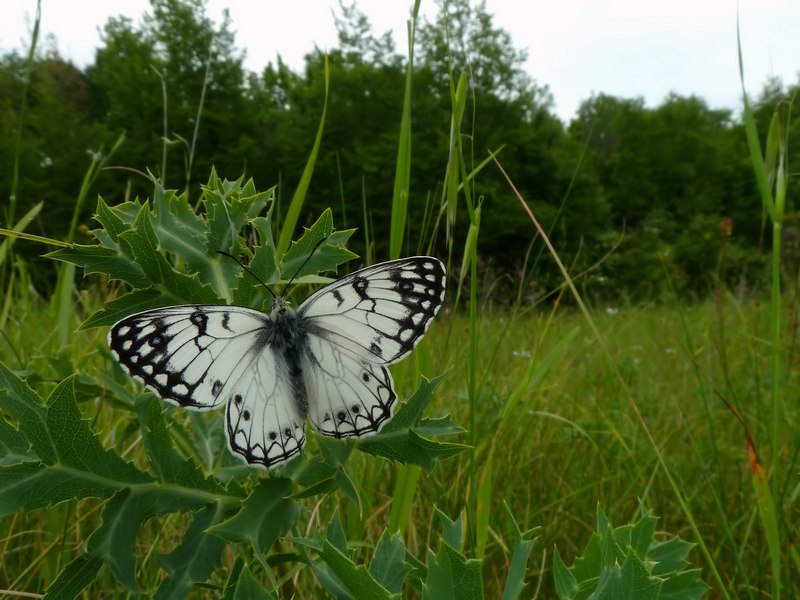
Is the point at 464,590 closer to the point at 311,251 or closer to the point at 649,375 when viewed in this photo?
the point at 311,251

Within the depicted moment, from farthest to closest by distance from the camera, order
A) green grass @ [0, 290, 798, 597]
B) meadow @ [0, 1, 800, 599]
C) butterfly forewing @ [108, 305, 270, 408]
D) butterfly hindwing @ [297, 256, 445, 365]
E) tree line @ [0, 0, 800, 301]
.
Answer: tree line @ [0, 0, 800, 301] → green grass @ [0, 290, 798, 597] → butterfly hindwing @ [297, 256, 445, 365] → butterfly forewing @ [108, 305, 270, 408] → meadow @ [0, 1, 800, 599]

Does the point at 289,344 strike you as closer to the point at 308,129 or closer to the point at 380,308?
the point at 380,308

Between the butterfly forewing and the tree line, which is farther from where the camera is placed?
the tree line

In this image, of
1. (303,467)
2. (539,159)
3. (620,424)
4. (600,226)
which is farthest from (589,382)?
(600,226)

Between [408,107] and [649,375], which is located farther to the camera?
[649,375]

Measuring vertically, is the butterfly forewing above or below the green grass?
above

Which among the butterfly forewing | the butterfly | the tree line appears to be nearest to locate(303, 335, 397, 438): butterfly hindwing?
the butterfly

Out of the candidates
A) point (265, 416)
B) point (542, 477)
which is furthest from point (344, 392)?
point (542, 477)

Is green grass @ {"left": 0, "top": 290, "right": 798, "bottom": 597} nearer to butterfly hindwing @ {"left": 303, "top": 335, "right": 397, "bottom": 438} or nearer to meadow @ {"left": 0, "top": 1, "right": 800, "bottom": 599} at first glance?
meadow @ {"left": 0, "top": 1, "right": 800, "bottom": 599}
